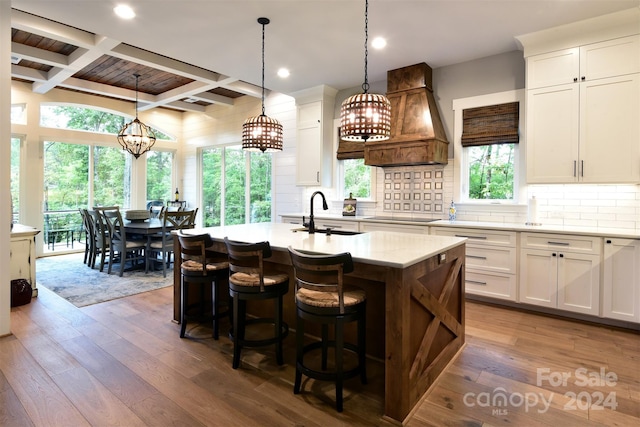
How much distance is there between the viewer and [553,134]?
Answer: 3662mm

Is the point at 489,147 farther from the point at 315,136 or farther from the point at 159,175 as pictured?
the point at 159,175

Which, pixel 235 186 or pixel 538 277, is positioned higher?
pixel 235 186

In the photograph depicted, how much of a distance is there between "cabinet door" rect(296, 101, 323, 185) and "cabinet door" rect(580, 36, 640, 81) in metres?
3.39

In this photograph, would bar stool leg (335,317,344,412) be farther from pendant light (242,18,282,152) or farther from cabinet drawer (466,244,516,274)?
cabinet drawer (466,244,516,274)

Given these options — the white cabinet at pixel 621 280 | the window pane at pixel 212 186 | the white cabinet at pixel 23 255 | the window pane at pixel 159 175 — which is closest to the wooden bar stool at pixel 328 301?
the white cabinet at pixel 621 280

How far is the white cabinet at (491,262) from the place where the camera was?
3.76m

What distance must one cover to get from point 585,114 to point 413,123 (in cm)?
177

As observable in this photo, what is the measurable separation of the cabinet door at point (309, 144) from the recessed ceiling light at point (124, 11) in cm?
287

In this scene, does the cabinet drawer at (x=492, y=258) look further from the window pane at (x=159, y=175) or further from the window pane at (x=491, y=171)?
the window pane at (x=159, y=175)

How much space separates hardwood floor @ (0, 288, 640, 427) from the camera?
200 cm

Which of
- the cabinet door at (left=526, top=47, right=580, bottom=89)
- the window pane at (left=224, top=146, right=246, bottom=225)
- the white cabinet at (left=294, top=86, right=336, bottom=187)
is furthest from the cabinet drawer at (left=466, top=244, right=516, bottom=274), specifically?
the window pane at (left=224, top=146, right=246, bottom=225)

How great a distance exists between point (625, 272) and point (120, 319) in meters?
4.78

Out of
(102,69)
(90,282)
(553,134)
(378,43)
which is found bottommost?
(90,282)

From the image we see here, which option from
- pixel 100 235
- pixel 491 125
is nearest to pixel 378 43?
pixel 491 125
